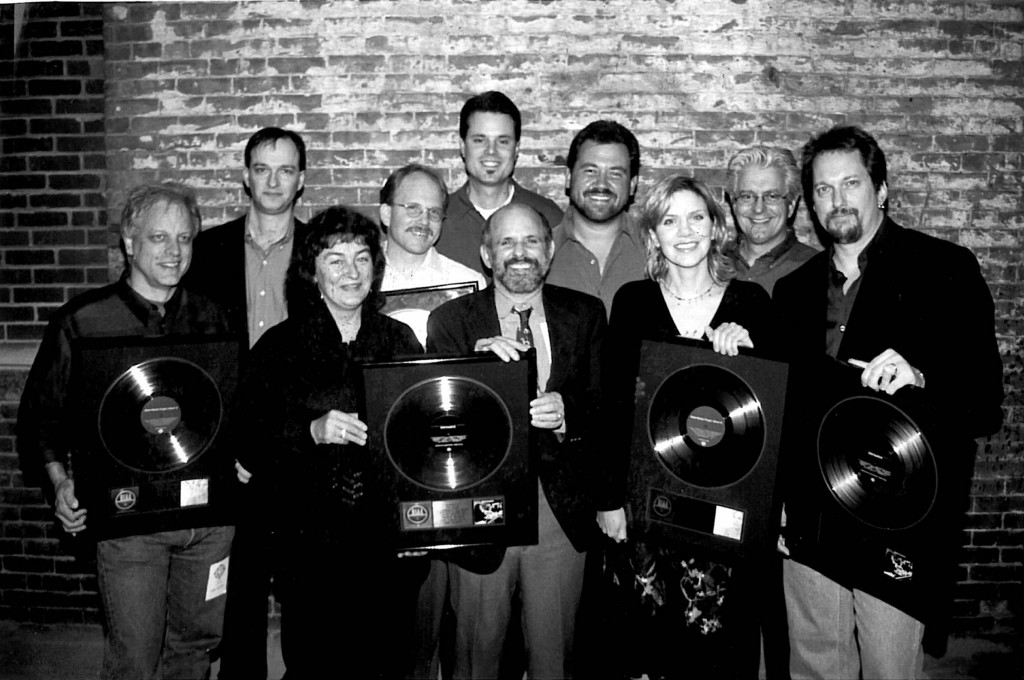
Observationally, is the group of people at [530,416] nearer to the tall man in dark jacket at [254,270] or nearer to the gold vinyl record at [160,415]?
the gold vinyl record at [160,415]

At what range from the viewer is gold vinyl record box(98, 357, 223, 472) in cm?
284

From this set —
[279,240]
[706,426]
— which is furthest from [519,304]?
[279,240]

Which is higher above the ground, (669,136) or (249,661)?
(669,136)

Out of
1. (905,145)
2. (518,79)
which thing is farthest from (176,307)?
(905,145)

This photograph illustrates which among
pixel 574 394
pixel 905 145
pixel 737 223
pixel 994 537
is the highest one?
pixel 905 145

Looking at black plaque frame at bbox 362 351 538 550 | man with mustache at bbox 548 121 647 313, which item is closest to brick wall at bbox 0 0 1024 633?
man with mustache at bbox 548 121 647 313

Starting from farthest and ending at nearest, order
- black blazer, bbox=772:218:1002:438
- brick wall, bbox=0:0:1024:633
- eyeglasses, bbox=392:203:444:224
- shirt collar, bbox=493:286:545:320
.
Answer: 1. brick wall, bbox=0:0:1024:633
2. eyeglasses, bbox=392:203:444:224
3. shirt collar, bbox=493:286:545:320
4. black blazer, bbox=772:218:1002:438

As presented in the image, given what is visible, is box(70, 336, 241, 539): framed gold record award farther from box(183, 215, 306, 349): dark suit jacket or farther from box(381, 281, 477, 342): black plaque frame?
box(381, 281, 477, 342): black plaque frame

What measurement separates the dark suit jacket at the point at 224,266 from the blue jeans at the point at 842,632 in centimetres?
283

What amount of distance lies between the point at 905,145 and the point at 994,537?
246 centimetres

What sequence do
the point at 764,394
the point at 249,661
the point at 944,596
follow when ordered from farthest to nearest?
the point at 249,661 < the point at 764,394 < the point at 944,596

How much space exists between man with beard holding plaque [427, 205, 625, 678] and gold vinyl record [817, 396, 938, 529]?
0.87 m

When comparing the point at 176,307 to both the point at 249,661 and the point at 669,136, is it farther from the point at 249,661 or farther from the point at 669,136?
the point at 669,136

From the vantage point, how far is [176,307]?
318 centimetres
